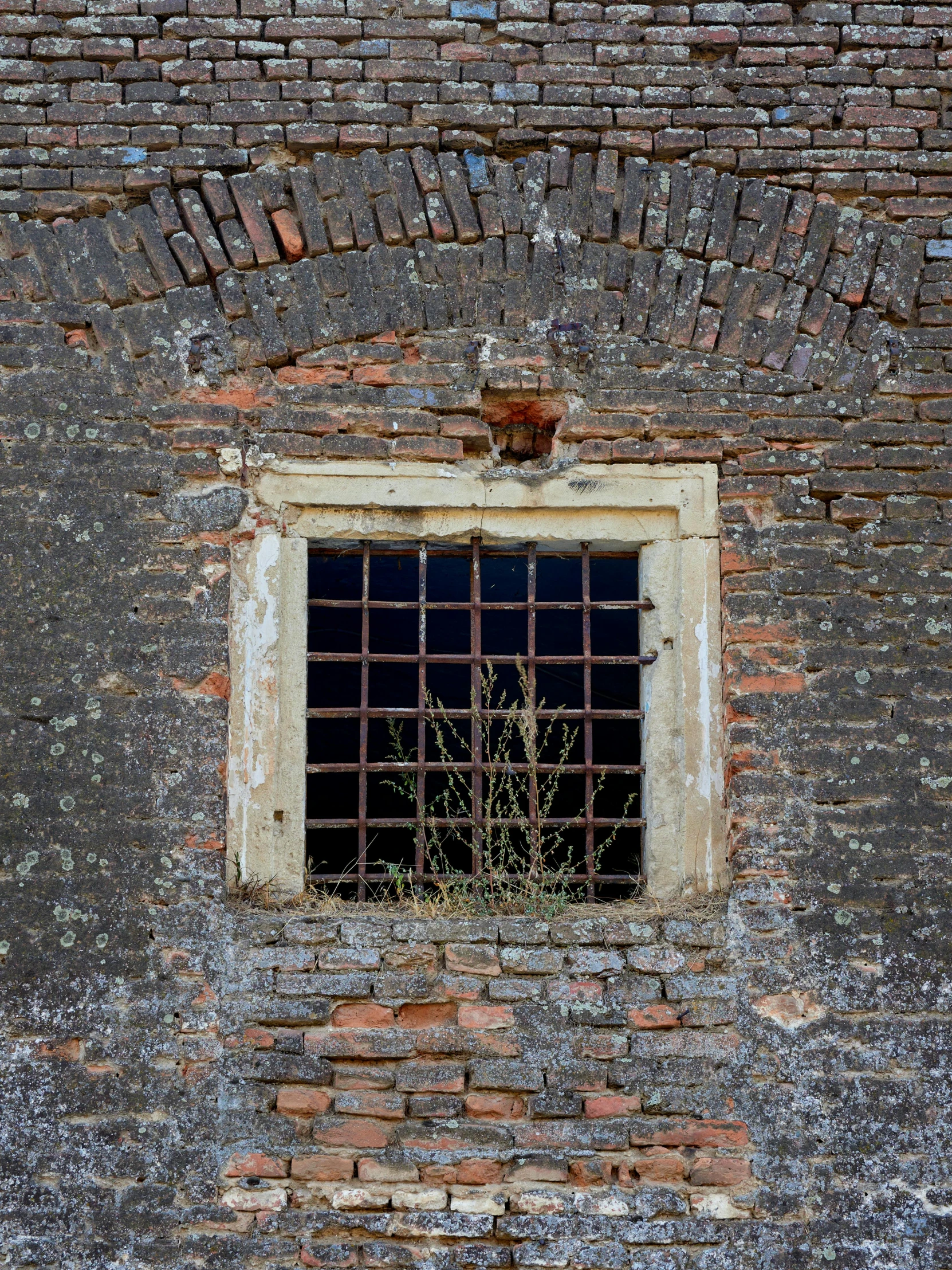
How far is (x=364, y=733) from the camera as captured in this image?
3.86 meters

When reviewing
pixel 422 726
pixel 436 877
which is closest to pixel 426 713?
pixel 422 726

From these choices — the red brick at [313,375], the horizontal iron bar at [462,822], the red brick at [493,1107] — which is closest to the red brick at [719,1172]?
the red brick at [493,1107]

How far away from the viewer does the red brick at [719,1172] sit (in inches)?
130

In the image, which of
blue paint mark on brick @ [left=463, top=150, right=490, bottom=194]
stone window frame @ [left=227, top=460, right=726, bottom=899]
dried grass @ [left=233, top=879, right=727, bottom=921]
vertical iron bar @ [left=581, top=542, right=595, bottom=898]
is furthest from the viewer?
blue paint mark on brick @ [left=463, top=150, right=490, bottom=194]

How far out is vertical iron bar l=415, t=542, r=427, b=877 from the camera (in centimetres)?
370

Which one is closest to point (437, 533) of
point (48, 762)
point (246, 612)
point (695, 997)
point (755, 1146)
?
point (246, 612)

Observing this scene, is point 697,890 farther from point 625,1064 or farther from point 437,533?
point 437,533

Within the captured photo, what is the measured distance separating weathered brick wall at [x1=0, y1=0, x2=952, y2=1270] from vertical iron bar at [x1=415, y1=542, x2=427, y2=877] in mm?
293

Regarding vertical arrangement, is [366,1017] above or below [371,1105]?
above

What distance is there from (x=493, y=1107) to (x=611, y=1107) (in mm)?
332

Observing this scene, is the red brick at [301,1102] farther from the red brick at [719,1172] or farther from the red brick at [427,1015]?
the red brick at [719,1172]

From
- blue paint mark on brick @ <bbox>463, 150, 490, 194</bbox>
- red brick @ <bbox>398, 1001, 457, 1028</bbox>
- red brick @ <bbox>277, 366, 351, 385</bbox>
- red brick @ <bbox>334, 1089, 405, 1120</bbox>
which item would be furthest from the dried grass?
blue paint mark on brick @ <bbox>463, 150, 490, 194</bbox>

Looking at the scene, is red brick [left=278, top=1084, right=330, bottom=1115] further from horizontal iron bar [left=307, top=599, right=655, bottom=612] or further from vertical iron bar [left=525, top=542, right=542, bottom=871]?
horizontal iron bar [left=307, top=599, right=655, bottom=612]

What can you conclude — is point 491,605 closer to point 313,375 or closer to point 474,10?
point 313,375
